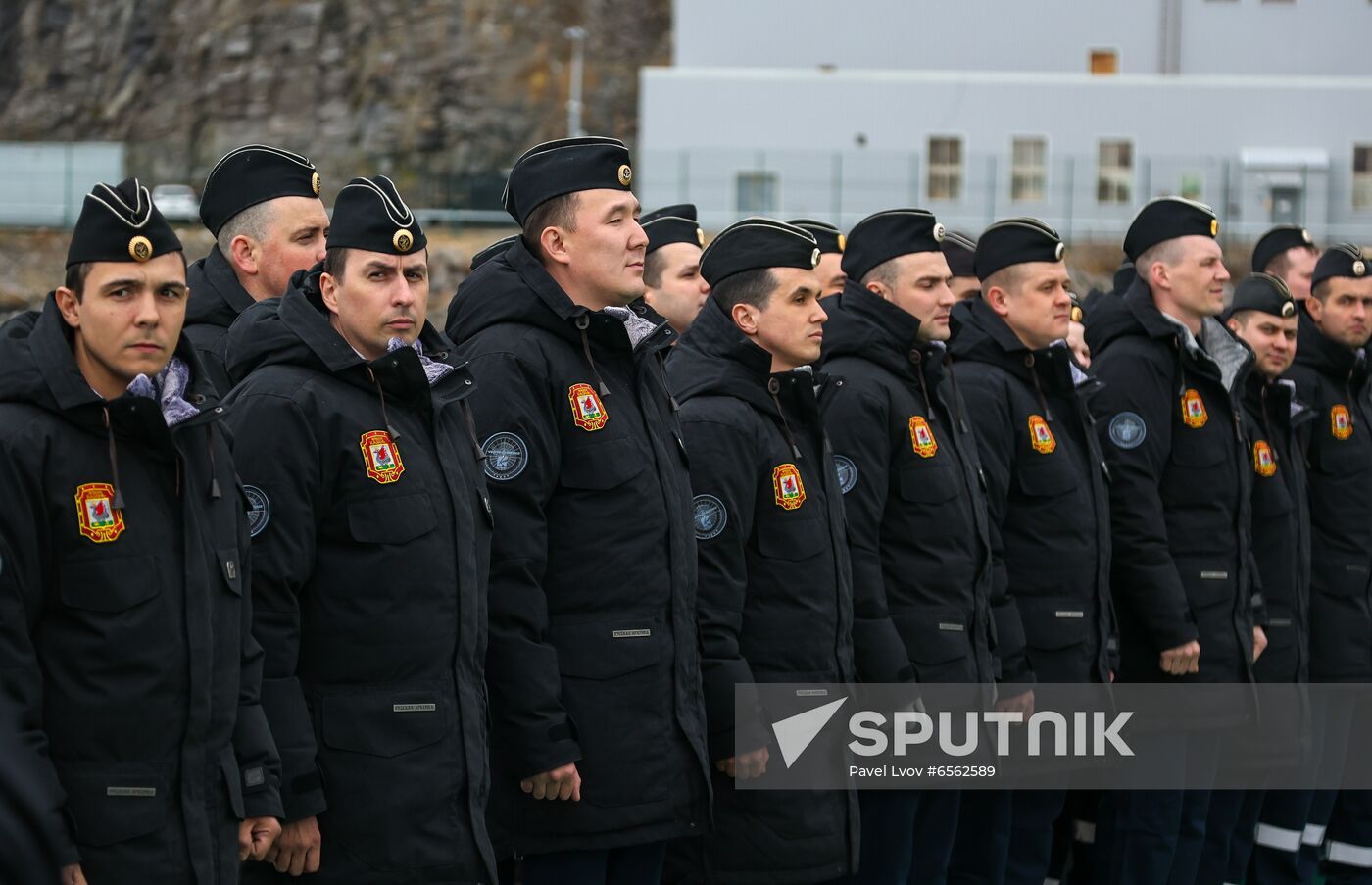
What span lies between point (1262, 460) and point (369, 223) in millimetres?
4365

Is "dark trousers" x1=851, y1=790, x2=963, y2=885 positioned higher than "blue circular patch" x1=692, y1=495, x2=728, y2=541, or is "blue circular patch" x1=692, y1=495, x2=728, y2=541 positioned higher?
"blue circular patch" x1=692, y1=495, x2=728, y2=541

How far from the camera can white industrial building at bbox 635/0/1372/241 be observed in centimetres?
3450

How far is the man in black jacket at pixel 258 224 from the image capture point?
5.59 metres

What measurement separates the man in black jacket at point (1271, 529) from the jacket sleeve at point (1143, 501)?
1.66 feet

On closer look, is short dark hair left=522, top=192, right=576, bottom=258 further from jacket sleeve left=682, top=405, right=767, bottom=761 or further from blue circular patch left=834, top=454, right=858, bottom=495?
blue circular patch left=834, top=454, right=858, bottom=495

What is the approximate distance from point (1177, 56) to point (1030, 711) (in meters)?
32.5

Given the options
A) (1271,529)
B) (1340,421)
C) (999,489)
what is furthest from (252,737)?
(1340,421)

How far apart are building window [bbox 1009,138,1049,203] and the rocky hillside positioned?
44.9 feet

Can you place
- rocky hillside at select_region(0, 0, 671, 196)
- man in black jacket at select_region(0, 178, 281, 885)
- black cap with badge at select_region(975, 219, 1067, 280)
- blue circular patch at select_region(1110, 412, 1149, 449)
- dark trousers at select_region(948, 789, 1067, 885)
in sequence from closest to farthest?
man in black jacket at select_region(0, 178, 281, 885) < dark trousers at select_region(948, 789, 1067, 885) < black cap with badge at select_region(975, 219, 1067, 280) < blue circular patch at select_region(1110, 412, 1149, 449) < rocky hillside at select_region(0, 0, 671, 196)

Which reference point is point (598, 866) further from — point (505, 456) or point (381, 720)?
point (505, 456)

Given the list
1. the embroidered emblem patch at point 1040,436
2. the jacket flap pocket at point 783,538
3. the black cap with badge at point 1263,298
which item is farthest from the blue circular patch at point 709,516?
the black cap with badge at point 1263,298

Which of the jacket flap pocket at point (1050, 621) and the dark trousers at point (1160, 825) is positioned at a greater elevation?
the jacket flap pocket at point (1050, 621)

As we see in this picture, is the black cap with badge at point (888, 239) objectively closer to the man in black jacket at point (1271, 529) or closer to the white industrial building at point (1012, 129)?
the man in black jacket at point (1271, 529)

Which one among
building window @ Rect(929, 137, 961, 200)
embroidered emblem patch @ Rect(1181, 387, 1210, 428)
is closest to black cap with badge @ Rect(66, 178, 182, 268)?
embroidered emblem patch @ Rect(1181, 387, 1210, 428)
